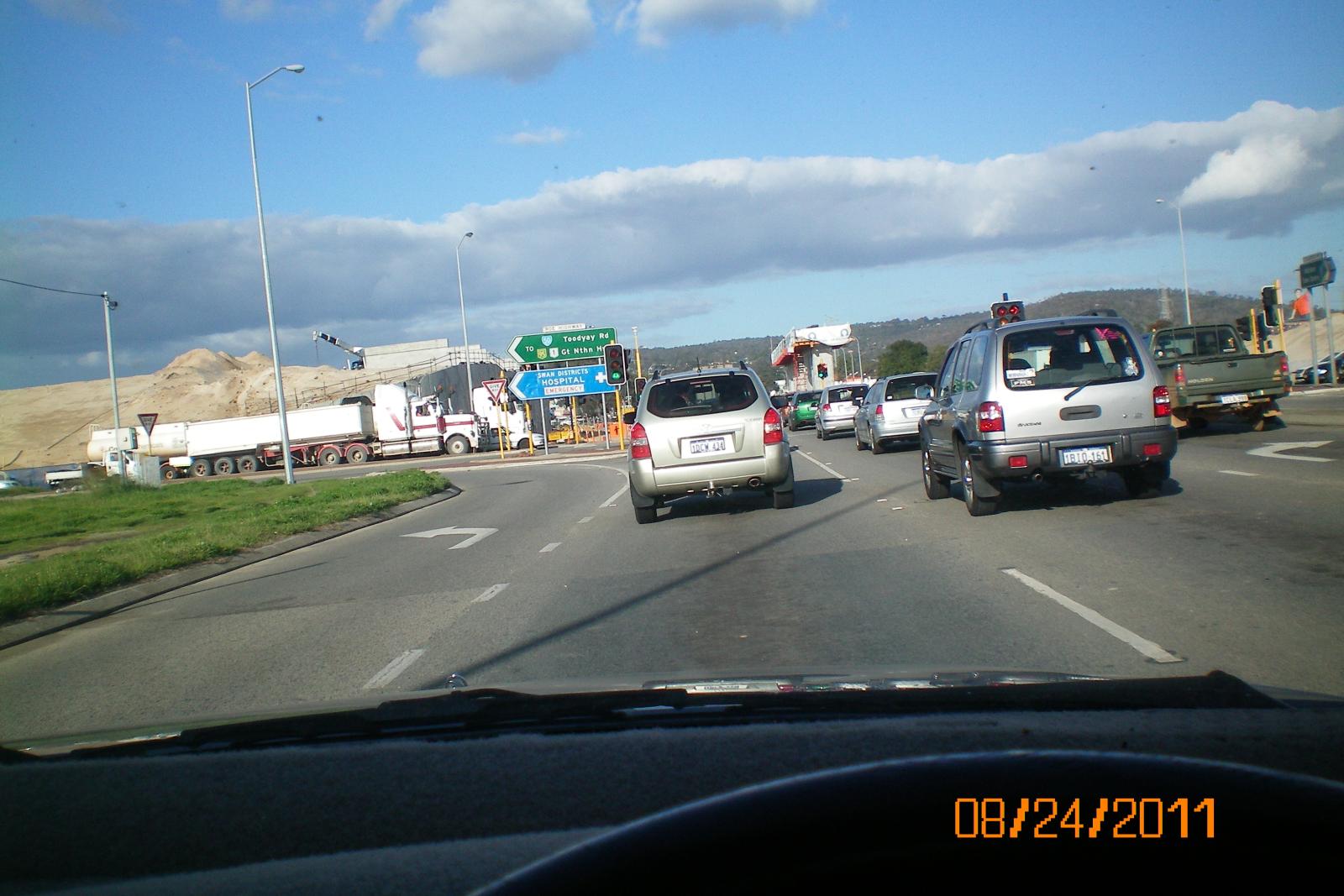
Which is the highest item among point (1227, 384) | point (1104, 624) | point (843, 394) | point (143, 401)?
point (143, 401)

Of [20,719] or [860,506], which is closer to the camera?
[20,719]

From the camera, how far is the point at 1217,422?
2339cm

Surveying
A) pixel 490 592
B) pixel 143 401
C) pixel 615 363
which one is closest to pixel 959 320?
pixel 143 401

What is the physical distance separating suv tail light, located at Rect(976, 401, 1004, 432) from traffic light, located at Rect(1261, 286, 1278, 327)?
19843mm

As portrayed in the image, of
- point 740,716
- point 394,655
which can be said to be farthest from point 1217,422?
point 740,716

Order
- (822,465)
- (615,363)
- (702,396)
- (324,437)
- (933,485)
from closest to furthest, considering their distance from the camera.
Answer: (702,396), (933,485), (822,465), (615,363), (324,437)

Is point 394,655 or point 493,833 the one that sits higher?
point 493,833

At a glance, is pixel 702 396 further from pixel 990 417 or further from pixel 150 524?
pixel 150 524

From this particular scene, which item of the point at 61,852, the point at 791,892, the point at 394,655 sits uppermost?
the point at 791,892

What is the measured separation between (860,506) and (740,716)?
1055 cm

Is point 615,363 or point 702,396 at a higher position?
point 615,363

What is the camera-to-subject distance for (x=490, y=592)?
9555mm

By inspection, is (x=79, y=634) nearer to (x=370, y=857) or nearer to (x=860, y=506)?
(x=370, y=857)

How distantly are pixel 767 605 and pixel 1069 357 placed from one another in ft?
17.0
